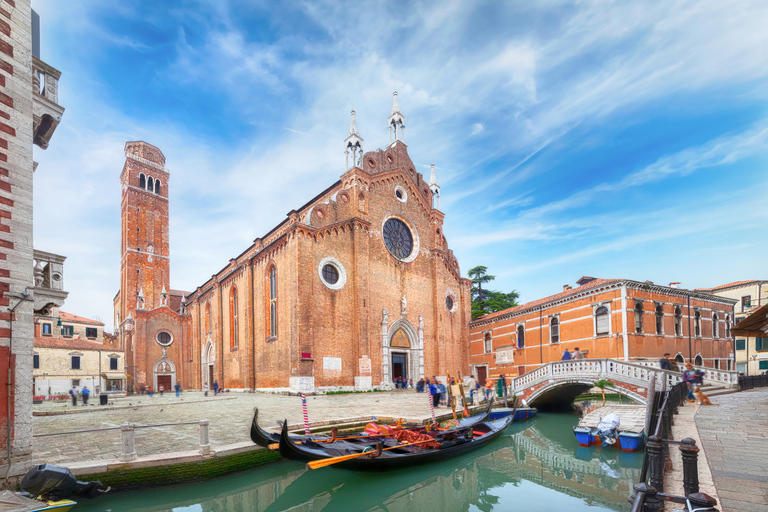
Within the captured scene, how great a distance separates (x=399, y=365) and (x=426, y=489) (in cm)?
1733

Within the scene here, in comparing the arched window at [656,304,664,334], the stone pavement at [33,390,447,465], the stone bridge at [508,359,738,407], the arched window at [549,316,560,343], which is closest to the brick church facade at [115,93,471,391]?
the stone pavement at [33,390,447,465]

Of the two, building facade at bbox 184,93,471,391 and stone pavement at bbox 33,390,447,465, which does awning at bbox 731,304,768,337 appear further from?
Answer: building facade at bbox 184,93,471,391

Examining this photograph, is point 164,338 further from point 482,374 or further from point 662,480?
point 662,480

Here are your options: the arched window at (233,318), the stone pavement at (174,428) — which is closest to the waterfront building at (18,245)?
the stone pavement at (174,428)

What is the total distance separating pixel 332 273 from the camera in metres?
23.7

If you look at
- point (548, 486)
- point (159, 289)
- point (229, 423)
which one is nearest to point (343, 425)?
point (229, 423)

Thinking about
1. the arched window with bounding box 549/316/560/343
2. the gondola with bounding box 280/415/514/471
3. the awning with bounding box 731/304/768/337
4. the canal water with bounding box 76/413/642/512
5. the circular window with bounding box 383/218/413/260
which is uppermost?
the circular window with bounding box 383/218/413/260

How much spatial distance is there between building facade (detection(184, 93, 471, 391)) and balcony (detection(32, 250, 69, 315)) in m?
14.0

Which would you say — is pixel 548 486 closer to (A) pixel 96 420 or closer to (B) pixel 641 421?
(B) pixel 641 421

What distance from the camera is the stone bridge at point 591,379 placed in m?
14.0

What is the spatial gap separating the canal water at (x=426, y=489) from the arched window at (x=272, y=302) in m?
14.9

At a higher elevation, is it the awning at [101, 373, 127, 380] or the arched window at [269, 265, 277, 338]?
the arched window at [269, 265, 277, 338]

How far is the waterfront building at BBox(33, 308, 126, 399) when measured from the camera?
29.4 metres

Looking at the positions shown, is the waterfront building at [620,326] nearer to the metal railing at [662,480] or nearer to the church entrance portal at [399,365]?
the church entrance portal at [399,365]
